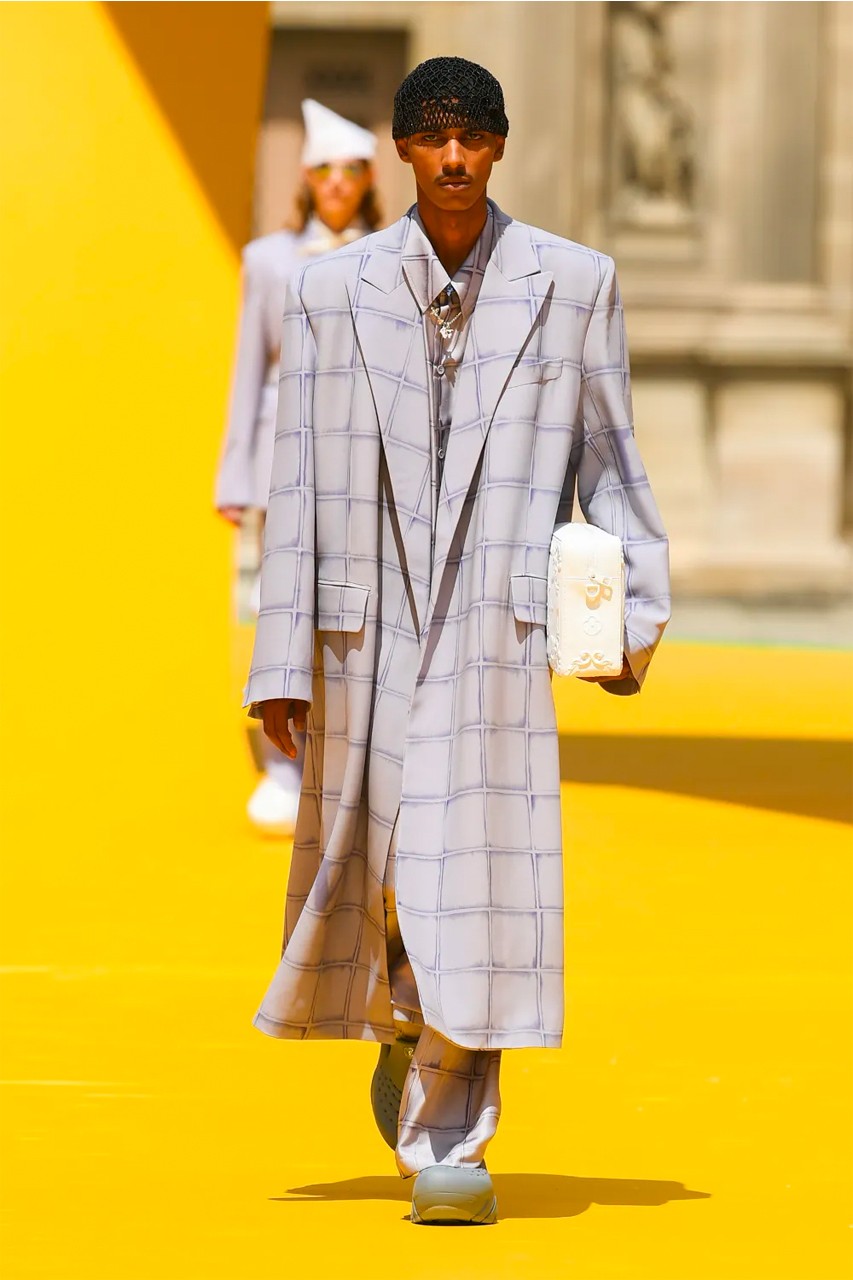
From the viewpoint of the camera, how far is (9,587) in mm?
8164

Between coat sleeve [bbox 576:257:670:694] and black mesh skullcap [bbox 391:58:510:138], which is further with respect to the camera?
coat sleeve [bbox 576:257:670:694]

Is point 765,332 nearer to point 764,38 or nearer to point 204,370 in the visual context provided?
point 764,38

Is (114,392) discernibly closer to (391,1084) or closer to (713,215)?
(391,1084)

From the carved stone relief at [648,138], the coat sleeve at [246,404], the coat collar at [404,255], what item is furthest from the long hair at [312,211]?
the carved stone relief at [648,138]

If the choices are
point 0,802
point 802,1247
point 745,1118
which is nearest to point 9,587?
point 0,802

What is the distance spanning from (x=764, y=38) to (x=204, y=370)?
372 inches

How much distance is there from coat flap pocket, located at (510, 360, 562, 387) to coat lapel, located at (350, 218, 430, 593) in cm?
15

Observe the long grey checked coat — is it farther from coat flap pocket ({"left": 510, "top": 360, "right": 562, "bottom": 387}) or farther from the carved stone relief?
the carved stone relief

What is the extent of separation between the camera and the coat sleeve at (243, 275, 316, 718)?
434cm

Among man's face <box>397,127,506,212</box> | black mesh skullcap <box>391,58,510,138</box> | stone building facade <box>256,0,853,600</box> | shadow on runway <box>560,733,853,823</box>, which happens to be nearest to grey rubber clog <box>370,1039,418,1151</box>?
man's face <box>397,127,506,212</box>

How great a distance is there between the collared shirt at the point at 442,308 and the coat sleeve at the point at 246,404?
146 inches

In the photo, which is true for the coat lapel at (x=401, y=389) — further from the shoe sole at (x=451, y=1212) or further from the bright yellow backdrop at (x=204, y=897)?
the bright yellow backdrop at (x=204, y=897)

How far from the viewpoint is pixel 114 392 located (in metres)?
8.30

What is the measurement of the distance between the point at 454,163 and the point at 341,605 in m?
0.73
